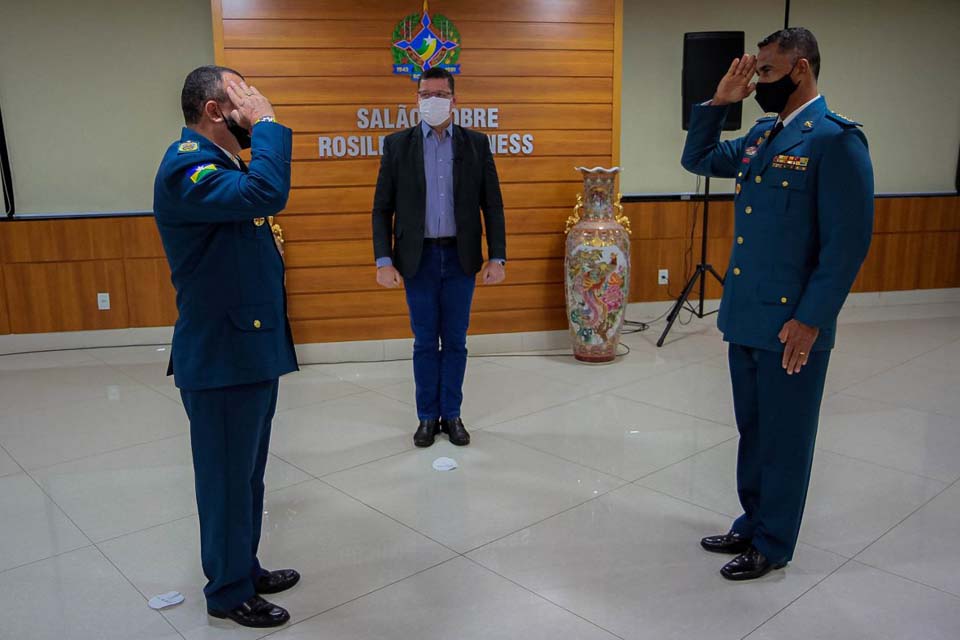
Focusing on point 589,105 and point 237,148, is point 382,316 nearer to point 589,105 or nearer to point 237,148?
point 589,105

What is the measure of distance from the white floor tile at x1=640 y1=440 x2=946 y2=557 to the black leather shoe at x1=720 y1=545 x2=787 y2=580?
345mm

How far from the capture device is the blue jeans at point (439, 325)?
3725 millimetres

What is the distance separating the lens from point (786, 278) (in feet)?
7.88

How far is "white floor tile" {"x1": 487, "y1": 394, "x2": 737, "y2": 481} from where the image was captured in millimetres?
3621

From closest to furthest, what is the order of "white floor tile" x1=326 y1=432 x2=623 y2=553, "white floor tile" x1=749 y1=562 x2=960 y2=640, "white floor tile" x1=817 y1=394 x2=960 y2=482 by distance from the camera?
"white floor tile" x1=749 y1=562 x2=960 y2=640, "white floor tile" x1=326 y1=432 x2=623 y2=553, "white floor tile" x1=817 y1=394 x2=960 y2=482

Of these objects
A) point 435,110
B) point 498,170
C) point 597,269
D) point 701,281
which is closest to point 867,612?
point 435,110

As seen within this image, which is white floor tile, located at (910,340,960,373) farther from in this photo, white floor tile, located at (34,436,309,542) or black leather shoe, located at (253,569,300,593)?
black leather shoe, located at (253,569,300,593)

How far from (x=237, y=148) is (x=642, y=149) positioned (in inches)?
207

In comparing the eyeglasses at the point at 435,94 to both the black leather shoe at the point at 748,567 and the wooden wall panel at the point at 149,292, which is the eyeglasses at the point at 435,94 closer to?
the black leather shoe at the point at 748,567

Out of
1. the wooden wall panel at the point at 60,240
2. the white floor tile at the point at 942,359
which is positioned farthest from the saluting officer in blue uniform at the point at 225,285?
the white floor tile at the point at 942,359

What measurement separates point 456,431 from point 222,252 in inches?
78.2

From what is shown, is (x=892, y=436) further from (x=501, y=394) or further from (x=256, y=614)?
(x=256, y=614)

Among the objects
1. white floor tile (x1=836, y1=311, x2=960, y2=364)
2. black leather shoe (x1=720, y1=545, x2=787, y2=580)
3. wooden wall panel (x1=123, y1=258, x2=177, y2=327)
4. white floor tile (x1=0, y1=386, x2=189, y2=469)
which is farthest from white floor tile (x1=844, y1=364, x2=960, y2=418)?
wooden wall panel (x1=123, y1=258, x2=177, y2=327)

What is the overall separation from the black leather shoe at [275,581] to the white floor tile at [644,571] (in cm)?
64
